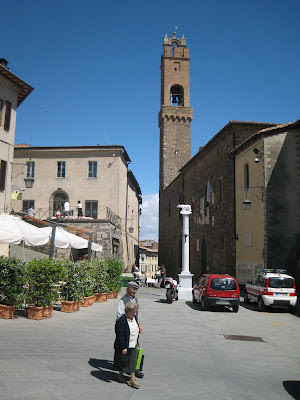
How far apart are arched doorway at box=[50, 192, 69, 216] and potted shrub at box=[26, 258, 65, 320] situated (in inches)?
866

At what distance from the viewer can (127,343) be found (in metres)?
5.01

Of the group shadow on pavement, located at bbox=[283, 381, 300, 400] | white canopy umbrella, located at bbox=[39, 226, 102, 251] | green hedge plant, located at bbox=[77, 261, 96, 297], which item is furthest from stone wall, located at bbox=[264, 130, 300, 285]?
shadow on pavement, located at bbox=[283, 381, 300, 400]

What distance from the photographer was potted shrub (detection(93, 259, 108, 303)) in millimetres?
14131

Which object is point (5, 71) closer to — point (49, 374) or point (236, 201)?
point (236, 201)

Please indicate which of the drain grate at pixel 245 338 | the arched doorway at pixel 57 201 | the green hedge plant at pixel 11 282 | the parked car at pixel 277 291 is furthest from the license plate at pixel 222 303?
the arched doorway at pixel 57 201

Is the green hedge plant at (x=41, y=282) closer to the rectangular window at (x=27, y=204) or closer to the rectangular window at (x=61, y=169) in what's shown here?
the rectangular window at (x=61, y=169)

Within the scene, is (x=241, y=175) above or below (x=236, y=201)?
above

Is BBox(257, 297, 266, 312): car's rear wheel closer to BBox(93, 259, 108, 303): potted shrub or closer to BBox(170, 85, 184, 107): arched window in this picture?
BBox(93, 259, 108, 303): potted shrub

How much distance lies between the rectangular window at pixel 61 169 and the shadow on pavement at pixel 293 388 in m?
28.6

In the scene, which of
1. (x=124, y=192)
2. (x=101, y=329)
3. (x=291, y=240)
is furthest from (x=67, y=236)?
(x=124, y=192)

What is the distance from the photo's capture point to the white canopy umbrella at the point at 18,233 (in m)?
11.0

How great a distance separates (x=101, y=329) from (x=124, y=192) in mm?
25723

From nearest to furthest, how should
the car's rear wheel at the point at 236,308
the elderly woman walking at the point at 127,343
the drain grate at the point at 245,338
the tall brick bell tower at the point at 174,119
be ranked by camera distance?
the elderly woman walking at the point at 127,343, the drain grate at the point at 245,338, the car's rear wheel at the point at 236,308, the tall brick bell tower at the point at 174,119

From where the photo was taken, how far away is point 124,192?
34.2 meters
